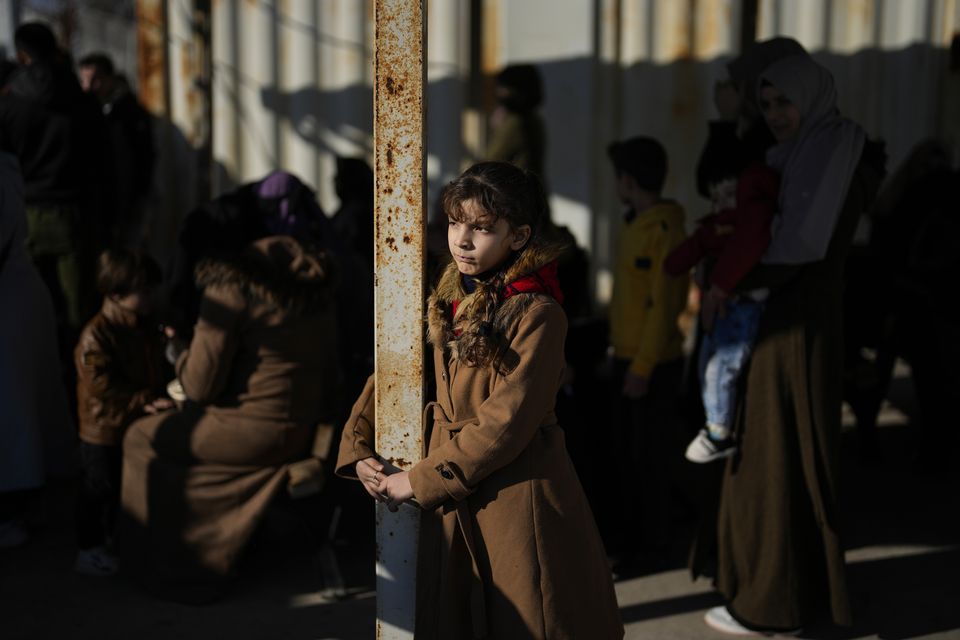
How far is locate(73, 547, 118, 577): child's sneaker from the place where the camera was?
13.2ft

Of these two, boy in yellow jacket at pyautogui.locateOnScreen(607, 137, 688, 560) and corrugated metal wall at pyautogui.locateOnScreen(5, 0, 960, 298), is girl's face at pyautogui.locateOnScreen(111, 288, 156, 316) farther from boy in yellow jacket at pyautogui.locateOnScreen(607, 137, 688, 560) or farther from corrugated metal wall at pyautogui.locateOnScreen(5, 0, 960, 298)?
corrugated metal wall at pyautogui.locateOnScreen(5, 0, 960, 298)

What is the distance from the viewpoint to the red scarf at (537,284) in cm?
236

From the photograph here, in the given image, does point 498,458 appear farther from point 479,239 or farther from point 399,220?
point 399,220

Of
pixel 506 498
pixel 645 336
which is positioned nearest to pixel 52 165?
pixel 645 336

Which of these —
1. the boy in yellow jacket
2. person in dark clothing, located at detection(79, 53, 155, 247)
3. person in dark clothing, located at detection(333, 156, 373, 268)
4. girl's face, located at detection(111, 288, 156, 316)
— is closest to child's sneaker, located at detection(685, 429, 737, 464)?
the boy in yellow jacket

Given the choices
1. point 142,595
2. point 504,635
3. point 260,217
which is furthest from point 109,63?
point 504,635

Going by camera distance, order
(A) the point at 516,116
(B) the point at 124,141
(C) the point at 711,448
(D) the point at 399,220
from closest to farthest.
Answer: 1. (D) the point at 399,220
2. (C) the point at 711,448
3. (A) the point at 516,116
4. (B) the point at 124,141

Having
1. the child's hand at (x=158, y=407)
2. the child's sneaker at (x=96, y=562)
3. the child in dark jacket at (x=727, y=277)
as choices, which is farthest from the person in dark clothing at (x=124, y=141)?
the child in dark jacket at (x=727, y=277)

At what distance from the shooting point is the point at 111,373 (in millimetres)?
3996

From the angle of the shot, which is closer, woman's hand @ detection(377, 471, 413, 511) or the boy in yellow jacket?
woman's hand @ detection(377, 471, 413, 511)

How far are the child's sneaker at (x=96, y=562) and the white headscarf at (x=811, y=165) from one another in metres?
2.67

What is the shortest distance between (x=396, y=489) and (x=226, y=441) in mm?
1600

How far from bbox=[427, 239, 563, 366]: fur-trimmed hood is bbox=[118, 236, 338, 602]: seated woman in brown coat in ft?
4.97

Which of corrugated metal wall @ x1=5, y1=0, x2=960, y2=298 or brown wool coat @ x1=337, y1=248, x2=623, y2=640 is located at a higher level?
corrugated metal wall @ x1=5, y1=0, x2=960, y2=298
